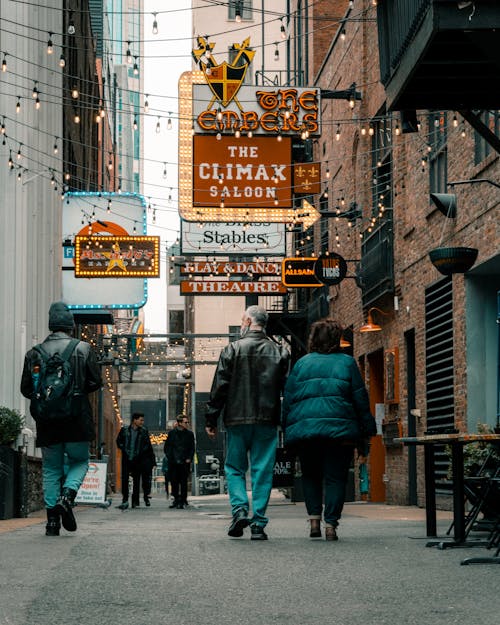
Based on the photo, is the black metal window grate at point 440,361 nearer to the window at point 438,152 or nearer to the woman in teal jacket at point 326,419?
the window at point 438,152

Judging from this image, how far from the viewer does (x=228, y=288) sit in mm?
28078

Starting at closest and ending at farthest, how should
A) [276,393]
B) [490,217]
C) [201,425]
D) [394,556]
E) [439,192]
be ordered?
[394,556] → [276,393] → [490,217] → [439,192] → [201,425]

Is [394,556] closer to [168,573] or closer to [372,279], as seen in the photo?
[168,573]

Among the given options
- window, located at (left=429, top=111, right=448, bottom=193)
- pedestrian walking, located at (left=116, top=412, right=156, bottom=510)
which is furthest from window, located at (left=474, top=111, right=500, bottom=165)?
pedestrian walking, located at (left=116, top=412, right=156, bottom=510)

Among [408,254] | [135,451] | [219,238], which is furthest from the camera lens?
[219,238]

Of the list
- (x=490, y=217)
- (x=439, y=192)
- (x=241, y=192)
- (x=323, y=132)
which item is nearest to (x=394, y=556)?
(x=490, y=217)

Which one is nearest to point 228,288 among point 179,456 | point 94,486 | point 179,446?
point 179,446

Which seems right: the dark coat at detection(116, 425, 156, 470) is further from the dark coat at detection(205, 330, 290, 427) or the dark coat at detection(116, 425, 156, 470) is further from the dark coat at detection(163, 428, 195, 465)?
the dark coat at detection(205, 330, 290, 427)

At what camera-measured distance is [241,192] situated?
78.9ft

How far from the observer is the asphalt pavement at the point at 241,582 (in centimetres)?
549

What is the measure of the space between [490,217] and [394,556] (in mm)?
7773

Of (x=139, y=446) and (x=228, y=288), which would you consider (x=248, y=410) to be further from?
(x=228, y=288)

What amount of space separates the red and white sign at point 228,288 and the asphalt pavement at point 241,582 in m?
18.0

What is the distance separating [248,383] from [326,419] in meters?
0.76
